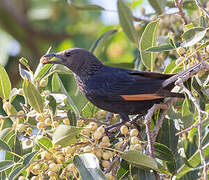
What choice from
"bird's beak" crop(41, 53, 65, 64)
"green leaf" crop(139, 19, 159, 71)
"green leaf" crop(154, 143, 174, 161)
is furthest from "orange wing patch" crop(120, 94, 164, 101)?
"bird's beak" crop(41, 53, 65, 64)

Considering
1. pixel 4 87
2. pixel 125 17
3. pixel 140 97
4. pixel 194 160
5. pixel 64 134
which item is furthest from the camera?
pixel 125 17

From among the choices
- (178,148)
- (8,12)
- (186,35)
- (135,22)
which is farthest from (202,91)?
(8,12)

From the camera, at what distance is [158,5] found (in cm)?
465

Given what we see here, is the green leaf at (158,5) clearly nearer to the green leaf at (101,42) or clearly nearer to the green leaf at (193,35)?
the green leaf at (101,42)

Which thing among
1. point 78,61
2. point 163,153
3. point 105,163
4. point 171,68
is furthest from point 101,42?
point 105,163

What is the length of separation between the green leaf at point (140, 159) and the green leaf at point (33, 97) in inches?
29.4

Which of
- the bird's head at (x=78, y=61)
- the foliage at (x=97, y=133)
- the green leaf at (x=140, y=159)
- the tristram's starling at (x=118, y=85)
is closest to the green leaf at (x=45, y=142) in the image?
the foliage at (x=97, y=133)

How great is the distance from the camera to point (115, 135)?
3.68m

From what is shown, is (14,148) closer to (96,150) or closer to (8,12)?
(96,150)

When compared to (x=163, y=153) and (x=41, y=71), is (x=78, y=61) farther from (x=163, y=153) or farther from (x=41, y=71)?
(x=163, y=153)

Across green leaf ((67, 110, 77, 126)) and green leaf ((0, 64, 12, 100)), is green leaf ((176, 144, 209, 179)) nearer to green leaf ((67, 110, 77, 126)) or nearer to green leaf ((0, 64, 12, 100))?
green leaf ((67, 110, 77, 126))

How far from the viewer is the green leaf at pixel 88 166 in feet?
9.30

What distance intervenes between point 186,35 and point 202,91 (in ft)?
1.49

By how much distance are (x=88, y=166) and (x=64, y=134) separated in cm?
26
